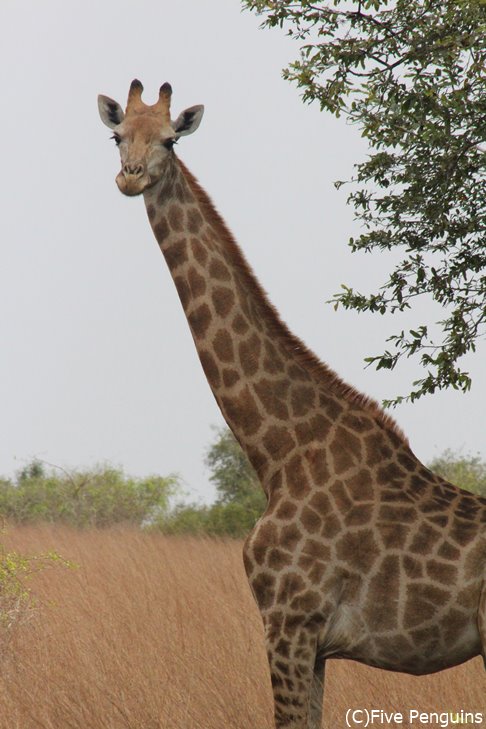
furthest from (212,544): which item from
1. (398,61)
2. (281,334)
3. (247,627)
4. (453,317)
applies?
(281,334)

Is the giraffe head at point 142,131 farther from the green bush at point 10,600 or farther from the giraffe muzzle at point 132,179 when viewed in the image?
the green bush at point 10,600

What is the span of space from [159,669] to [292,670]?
320 centimetres

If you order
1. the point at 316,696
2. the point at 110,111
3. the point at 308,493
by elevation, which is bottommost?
the point at 316,696

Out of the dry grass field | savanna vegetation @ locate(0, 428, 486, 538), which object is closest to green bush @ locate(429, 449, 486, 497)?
savanna vegetation @ locate(0, 428, 486, 538)

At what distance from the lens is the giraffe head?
598 cm

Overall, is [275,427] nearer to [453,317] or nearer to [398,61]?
[453,317]

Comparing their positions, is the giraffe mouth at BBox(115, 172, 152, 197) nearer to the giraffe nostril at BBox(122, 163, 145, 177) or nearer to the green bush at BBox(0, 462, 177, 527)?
the giraffe nostril at BBox(122, 163, 145, 177)

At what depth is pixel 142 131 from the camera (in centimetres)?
614

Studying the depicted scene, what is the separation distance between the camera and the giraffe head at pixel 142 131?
19.6ft

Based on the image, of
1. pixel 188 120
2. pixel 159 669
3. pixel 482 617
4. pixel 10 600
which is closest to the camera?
pixel 482 617

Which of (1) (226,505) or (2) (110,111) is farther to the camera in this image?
(1) (226,505)

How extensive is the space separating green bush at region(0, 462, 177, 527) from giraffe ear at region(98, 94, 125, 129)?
18267 millimetres

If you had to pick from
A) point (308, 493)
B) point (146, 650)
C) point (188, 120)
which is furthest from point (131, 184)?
point (146, 650)

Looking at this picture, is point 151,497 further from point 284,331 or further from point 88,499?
point 284,331
